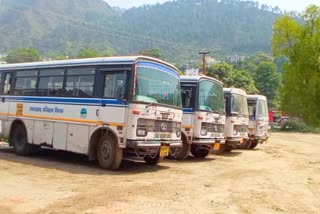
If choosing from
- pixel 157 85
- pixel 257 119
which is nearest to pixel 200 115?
pixel 157 85

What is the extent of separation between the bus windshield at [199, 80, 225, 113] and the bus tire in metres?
1.23

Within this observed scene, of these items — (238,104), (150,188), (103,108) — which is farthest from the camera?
(238,104)

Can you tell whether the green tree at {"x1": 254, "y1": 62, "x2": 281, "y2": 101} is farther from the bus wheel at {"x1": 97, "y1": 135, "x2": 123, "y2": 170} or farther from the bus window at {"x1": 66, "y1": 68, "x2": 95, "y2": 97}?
the bus wheel at {"x1": 97, "y1": 135, "x2": 123, "y2": 170}

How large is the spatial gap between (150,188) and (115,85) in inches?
126

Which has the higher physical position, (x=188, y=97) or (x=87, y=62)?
(x=87, y=62)

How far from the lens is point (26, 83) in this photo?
551 inches

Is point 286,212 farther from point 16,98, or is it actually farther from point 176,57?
point 176,57

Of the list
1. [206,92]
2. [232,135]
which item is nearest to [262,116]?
[232,135]

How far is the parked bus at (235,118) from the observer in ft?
55.6

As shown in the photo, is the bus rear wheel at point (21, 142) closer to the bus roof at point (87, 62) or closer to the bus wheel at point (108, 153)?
the bus roof at point (87, 62)

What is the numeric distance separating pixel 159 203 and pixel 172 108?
446 centimetres

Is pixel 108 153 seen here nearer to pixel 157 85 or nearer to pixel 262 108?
pixel 157 85

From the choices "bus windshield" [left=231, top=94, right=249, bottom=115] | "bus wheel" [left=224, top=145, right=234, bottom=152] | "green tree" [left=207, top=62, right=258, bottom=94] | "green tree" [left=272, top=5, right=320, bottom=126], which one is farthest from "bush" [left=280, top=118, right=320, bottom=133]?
"bus windshield" [left=231, top=94, right=249, bottom=115]

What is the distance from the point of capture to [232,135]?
17.0m
